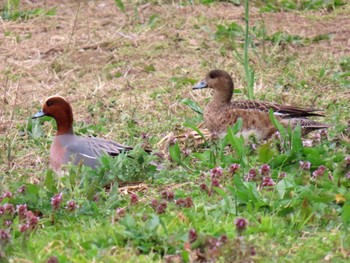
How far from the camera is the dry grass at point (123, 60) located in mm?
8641

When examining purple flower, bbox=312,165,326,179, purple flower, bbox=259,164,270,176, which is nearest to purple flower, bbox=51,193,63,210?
purple flower, bbox=259,164,270,176

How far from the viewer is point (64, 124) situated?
7.33 m

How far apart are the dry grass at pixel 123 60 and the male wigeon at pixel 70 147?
0.37 meters

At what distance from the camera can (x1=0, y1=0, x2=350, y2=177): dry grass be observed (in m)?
8.64

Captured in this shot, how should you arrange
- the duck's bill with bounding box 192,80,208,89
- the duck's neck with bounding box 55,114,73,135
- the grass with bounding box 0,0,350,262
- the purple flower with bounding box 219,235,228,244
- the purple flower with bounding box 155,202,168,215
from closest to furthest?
the purple flower with bounding box 219,235,228,244 → the grass with bounding box 0,0,350,262 → the purple flower with bounding box 155,202,168,215 → the duck's neck with bounding box 55,114,73,135 → the duck's bill with bounding box 192,80,208,89

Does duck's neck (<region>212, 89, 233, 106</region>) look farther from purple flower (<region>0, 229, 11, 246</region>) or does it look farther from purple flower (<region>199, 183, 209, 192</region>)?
purple flower (<region>0, 229, 11, 246</region>)

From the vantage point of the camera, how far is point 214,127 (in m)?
8.13

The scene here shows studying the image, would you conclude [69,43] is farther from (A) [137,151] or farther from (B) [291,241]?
(B) [291,241]

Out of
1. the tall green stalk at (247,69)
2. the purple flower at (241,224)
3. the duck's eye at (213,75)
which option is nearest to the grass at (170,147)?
the purple flower at (241,224)

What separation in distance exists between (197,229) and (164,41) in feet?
18.7

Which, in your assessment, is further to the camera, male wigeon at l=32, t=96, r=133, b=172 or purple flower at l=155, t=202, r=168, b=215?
male wigeon at l=32, t=96, r=133, b=172

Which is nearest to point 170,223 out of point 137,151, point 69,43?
point 137,151

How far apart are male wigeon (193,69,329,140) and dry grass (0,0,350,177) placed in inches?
15.4

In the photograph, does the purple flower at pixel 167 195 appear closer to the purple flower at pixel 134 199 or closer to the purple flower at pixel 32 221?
the purple flower at pixel 134 199
